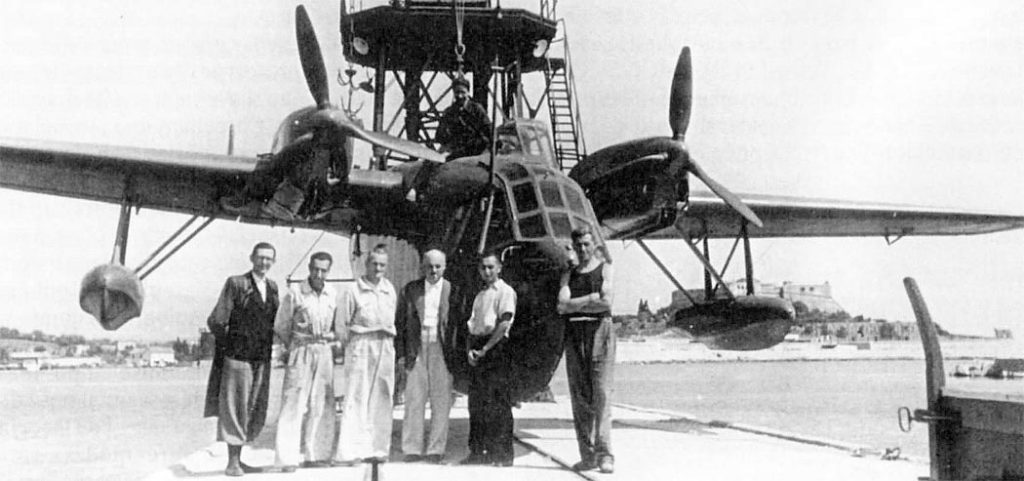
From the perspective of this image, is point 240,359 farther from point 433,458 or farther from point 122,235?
point 122,235

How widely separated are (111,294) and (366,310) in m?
3.91

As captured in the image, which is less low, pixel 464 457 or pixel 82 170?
pixel 82 170

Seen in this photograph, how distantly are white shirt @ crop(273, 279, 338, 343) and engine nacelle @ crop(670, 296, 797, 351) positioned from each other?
23.6ft

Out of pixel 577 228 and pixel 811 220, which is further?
pixel 811 220

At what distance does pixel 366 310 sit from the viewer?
24.8 ft

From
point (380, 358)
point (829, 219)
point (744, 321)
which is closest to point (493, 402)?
point (380, 358)

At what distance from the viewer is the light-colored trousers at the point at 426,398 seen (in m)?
7.77

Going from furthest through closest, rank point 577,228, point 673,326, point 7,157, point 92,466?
point 92,466, point 673,326, point 7,157, point 577,228

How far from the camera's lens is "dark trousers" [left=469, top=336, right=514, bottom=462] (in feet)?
24.3

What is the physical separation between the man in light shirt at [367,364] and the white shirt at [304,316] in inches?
4.8

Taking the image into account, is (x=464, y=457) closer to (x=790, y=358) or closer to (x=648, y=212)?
(x=648, y=212)

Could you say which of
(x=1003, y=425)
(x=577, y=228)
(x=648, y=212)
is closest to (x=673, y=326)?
(x=648, y=212)

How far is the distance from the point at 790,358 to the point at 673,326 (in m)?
140

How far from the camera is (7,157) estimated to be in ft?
33.2
